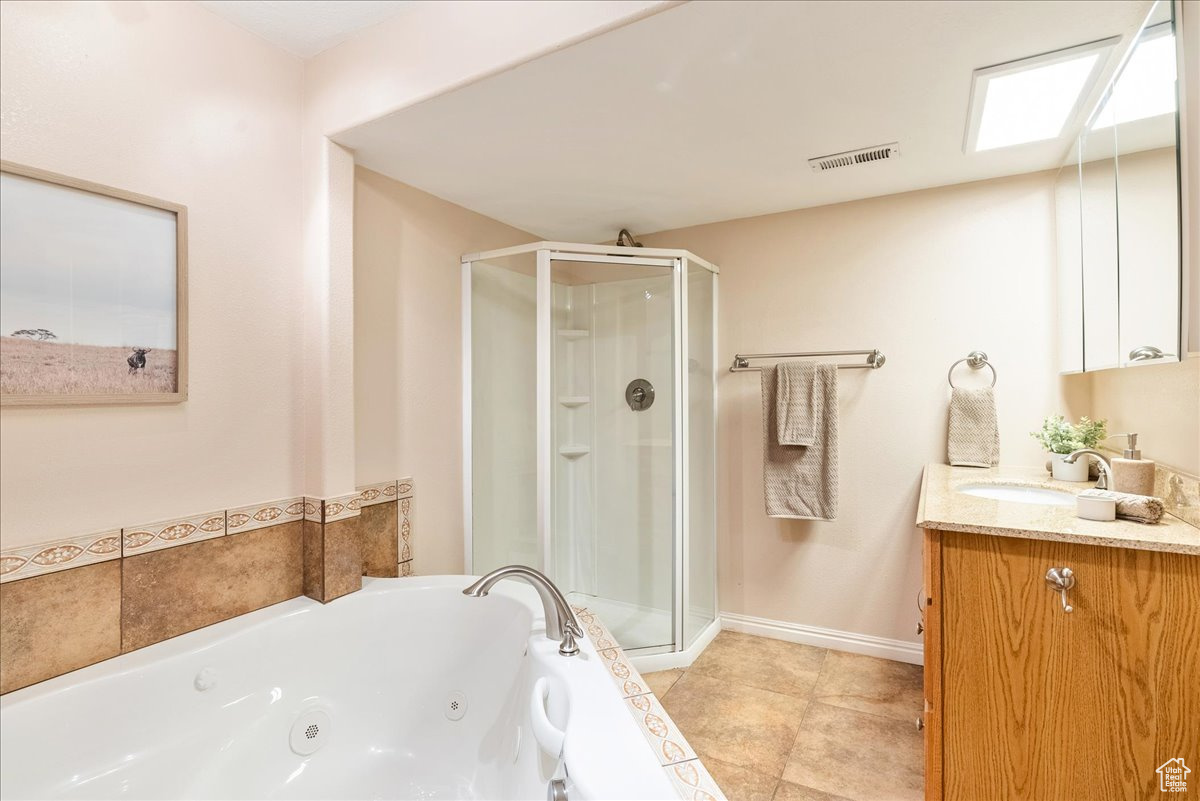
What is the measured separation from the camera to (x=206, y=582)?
5.30ft

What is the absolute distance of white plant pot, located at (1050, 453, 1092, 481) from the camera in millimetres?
1981

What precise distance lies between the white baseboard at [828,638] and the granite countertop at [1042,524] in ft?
3.64

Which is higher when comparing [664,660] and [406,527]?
[406,527]

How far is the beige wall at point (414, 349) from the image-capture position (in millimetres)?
2086

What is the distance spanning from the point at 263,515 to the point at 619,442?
1.49 m

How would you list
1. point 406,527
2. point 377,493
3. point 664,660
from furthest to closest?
1. point 664,660
2. point 406,527
3. point 377,493

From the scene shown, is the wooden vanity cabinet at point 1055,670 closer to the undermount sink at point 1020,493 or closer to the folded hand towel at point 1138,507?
the folded hand towel at point 1138,507

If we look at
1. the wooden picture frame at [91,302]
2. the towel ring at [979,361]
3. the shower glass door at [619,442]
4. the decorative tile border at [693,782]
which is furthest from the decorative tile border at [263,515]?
the towel ring at [979,361]

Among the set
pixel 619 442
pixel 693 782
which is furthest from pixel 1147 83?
pixel 619 442

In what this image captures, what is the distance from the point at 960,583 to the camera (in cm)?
137

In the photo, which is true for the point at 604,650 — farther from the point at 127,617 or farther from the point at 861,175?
the point at 861,175

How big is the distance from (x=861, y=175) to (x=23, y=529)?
2.90 m

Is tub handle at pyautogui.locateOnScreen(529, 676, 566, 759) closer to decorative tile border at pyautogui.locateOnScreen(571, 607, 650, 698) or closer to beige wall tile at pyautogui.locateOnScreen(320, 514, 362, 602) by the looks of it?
decorative tile border at pyautogui.locateOnScreen(571, 607, 650, 698)

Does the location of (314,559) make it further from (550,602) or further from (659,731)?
(659,731)
